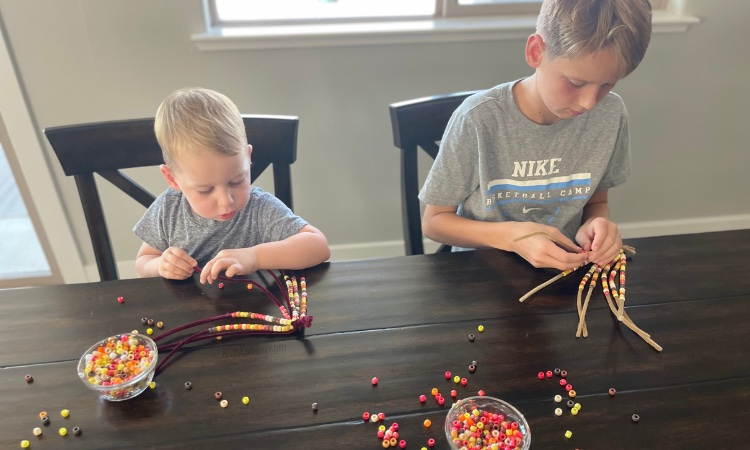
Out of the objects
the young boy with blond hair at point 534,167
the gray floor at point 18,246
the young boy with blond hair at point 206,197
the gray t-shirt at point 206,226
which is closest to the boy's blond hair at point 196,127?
the young boy with blond hair at point 206,197

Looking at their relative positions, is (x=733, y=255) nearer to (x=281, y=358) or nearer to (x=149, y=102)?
(x=281, y=358)

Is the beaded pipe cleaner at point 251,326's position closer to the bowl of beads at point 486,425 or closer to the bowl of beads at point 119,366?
the bowl of beads at point 119,366

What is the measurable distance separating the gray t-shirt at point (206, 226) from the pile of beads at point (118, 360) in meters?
0.32

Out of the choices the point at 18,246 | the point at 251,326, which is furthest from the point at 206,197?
the point at 18,246

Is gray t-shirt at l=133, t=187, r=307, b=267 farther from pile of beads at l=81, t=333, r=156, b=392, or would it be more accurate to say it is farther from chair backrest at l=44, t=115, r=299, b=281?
pile of beads at l=81, t=333, r=156, b=392

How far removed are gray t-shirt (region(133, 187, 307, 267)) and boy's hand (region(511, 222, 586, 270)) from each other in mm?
424

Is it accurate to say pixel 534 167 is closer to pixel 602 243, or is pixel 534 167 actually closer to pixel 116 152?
pixel 602 243

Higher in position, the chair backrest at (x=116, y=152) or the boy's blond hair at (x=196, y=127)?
the boy's blond hair at (x=196, y=127)

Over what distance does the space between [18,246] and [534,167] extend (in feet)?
6.43

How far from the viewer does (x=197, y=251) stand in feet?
3.61

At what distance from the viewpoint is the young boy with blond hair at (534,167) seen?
0.94 meters

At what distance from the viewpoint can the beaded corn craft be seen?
0.81 m

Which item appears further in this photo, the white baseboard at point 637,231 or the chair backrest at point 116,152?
the white baseboard at point 637,231

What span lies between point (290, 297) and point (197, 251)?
0.34m
